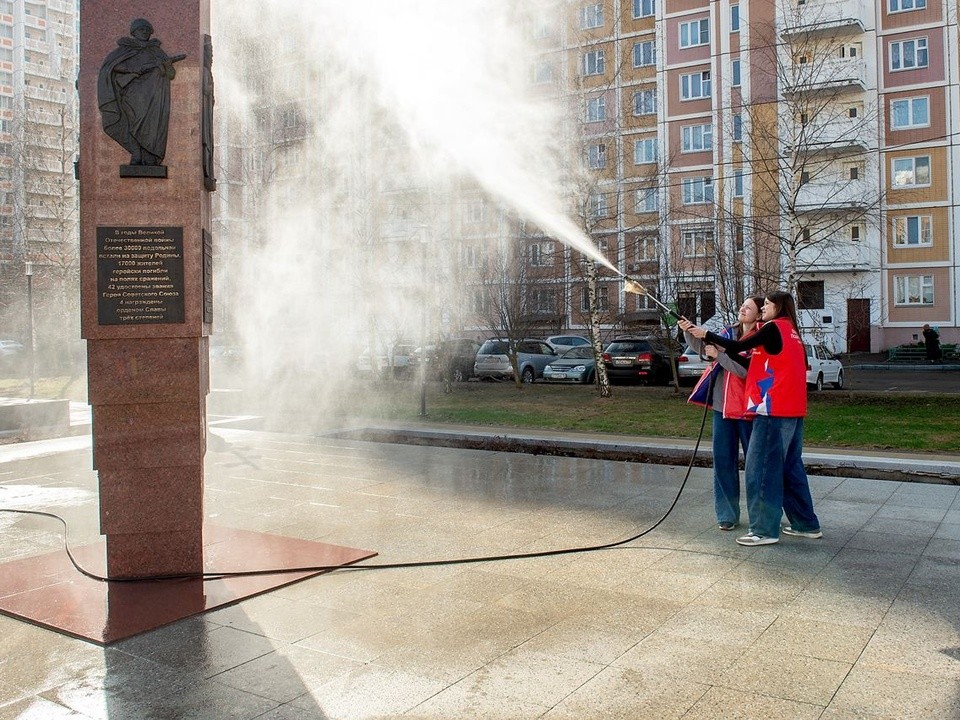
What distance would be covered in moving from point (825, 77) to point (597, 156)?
890cm

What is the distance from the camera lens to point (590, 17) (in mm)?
26812

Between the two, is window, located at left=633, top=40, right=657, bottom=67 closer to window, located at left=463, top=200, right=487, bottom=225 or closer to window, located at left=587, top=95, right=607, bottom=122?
window, located at left=463, top=200, right=487, bottom=225

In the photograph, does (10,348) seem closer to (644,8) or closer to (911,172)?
(644,8)

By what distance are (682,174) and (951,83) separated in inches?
444

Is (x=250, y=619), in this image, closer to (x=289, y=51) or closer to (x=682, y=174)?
(x=289, y=51)

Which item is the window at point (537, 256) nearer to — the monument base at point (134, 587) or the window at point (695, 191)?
the window at point (695, 191)

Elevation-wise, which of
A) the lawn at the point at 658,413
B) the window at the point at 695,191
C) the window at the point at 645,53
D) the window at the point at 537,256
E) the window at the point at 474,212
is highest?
the window at the point at 645,53

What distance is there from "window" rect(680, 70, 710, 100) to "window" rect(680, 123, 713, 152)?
1.39m

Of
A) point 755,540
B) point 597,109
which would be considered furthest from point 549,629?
point 597,109

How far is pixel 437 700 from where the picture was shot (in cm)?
357

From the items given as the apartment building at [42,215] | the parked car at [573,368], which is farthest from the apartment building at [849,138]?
the apartment building at [42,215]

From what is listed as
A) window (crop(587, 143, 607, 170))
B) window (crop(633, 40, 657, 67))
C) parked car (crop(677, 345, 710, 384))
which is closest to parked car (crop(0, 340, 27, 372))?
window (crop(587, 143, 607, 170))

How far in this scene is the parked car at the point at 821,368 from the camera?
2135 cm

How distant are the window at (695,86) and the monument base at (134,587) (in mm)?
38334
